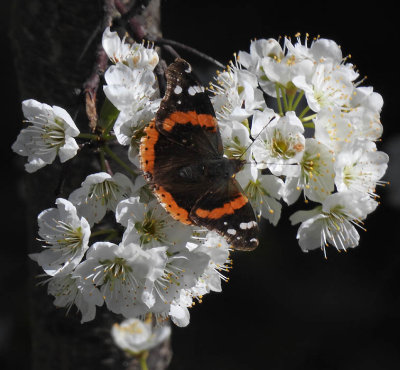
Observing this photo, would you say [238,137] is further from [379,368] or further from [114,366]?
[379,368]

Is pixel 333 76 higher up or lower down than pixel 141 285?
higher up

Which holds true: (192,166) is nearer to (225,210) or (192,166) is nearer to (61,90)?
(225,210)

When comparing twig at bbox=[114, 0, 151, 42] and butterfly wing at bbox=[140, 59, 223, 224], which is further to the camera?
twig at bbox=[114, 0, 151, 42]

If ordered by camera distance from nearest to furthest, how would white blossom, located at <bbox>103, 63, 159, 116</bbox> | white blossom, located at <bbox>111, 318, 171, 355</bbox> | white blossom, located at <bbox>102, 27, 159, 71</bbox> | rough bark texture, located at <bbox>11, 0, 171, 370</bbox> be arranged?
white blossom, located at <bbox>111, 318, 171, 355</bbox> → white blossom, located at <bbox>103, 63, 159, 116</bbox> → white blossom, located at <bbox>102, 27, 159, 71</bbox> → rough bark texture, located at <bbox>11, 0, 171, 370</bbox>

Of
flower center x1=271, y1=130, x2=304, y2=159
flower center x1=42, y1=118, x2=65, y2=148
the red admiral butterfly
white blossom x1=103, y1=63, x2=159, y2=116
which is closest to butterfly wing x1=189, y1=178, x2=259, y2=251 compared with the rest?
the red admiral butterfly

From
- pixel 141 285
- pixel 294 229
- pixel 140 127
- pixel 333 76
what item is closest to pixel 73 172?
pixel 140 127

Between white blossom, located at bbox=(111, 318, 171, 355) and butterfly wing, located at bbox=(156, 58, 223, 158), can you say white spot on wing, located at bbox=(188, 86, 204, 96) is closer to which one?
butterfly wing, located at bbox=(156, 58, 223, 158)

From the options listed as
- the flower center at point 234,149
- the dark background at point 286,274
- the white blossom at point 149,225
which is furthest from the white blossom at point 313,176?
the dark background at point 286,274
